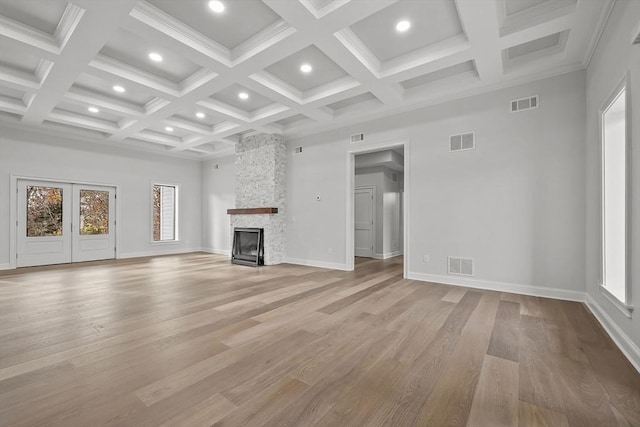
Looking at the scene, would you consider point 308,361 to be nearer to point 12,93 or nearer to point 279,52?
point 279,52

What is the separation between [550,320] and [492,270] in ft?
4.41

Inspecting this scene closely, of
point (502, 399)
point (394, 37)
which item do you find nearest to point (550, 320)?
point (502, 399)

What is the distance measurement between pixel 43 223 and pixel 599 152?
10.6 meters

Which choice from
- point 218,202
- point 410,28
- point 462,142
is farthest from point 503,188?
point 218,202

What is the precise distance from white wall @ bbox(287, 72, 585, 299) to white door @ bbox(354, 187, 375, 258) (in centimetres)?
295

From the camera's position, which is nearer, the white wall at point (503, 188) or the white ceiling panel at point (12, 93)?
the white wall at point (503, 188)

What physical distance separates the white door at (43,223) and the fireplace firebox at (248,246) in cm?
419

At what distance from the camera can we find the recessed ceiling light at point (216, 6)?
2906 mm

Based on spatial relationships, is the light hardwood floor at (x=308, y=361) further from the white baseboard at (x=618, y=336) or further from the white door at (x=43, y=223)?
the white door at (x=43, y=223)

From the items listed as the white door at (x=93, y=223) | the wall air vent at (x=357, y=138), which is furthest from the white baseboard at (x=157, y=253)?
the wall air vent at (x=357, y=138)

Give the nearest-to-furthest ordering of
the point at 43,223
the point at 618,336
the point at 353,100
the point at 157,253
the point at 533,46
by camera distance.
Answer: the point at 618,336 → the point at 533,46 → the point at 353,100 → the point at 43,223 → the point at 157,253

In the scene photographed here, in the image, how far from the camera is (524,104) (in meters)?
4.16

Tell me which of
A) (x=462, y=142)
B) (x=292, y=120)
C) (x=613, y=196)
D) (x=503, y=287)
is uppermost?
(x=292, y=120)

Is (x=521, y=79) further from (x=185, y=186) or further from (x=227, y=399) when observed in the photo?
(x=185, y=186)
